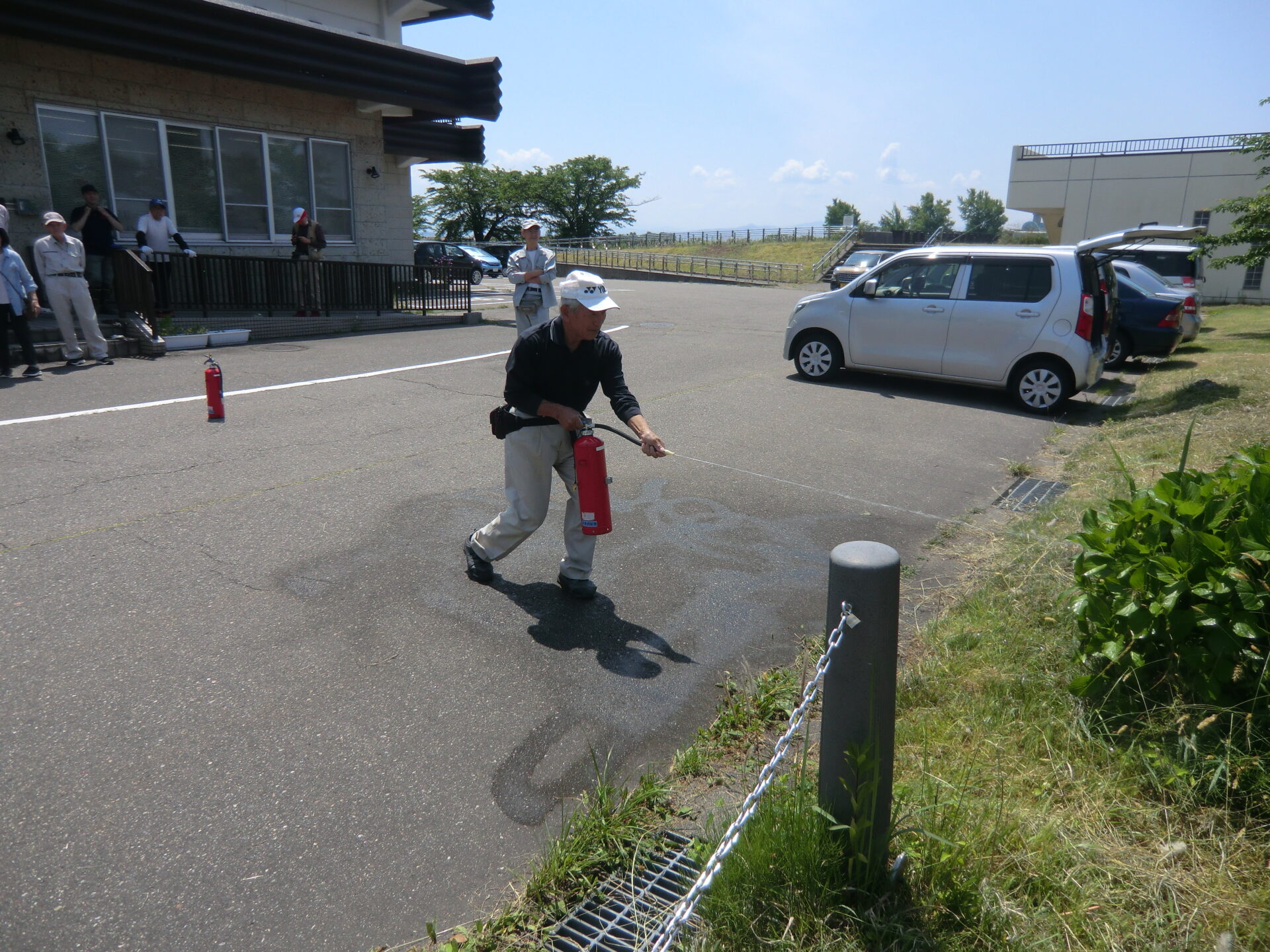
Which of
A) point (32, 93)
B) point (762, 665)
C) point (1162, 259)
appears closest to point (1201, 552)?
point (762, 665)

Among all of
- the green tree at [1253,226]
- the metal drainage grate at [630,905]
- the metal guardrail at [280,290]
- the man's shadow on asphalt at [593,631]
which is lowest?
the metal drainage grate at [630,905]

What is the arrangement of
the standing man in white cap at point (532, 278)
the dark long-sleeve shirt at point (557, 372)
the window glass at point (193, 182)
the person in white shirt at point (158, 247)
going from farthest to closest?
the window glass at point (193, 182)
the person in white shirt at point (158, 247)
the standing man in white cap at point (532, 278)
the dark long-sleeve shirt at point (557, 372)

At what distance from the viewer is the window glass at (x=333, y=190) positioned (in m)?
18.2

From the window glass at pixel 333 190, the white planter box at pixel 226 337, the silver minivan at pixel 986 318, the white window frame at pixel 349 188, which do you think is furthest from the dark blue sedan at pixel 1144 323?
the window glass at pixel 333 190

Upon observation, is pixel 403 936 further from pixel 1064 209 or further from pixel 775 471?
pixel 1064 209

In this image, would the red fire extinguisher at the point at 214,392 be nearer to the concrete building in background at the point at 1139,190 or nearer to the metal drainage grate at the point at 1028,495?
the metal drainage grate at the point at 1028,495

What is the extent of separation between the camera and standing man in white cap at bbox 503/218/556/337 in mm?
10641

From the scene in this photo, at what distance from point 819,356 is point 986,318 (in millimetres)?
2220

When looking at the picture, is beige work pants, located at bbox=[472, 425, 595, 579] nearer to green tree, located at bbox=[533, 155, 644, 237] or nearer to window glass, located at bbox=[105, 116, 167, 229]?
window glass, located at bbox=[105, 116, 167, 229]

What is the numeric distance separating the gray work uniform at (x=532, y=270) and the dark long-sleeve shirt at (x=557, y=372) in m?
6.07

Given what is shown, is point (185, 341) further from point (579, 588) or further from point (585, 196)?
point (585, 196)

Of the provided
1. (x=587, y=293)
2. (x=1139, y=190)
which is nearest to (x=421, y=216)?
(x=1139, y=190)

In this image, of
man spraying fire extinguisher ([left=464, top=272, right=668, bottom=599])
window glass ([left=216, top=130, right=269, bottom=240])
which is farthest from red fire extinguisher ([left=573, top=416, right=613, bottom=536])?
window glass ([left=216, top=130, right=269, bottom=240])

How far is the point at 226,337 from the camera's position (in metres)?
13.6
